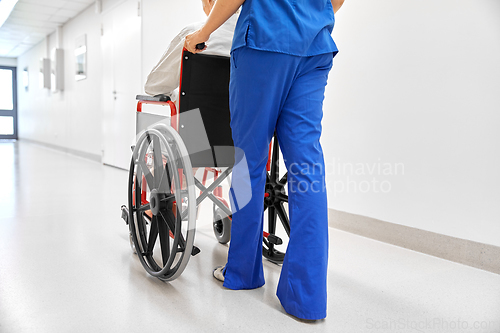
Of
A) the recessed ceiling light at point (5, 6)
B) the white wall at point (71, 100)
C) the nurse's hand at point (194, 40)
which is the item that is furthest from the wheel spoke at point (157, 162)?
the recessed ceiling light at point (5, 6)

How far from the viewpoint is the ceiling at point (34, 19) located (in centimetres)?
634

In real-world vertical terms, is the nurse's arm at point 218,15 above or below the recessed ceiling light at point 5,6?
below

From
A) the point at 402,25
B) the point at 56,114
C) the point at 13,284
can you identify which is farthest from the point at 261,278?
the point at 56,114

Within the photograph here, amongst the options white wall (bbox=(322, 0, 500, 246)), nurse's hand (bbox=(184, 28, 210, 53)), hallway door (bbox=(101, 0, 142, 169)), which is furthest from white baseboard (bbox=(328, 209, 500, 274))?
hallway door (bbox=(101, 0, 142, 169))

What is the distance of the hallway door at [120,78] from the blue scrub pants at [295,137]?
361 centimetres

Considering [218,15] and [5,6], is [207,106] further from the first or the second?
[5,6]

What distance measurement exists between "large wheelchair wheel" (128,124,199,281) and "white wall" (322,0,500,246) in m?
1.16

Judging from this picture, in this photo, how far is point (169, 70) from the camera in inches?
63.3

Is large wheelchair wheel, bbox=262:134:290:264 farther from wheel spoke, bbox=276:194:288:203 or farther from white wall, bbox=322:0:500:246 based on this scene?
white wall, bbox=322:0:500:246

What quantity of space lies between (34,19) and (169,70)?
7.14 m

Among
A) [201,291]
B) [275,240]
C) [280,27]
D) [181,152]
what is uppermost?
A: [280,27]

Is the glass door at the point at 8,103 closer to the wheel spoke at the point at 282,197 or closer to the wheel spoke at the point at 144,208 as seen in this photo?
the wheel spoke at the point at 144,208

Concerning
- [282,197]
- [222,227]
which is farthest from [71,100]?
[282,197]

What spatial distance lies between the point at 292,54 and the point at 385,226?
1.34m
